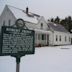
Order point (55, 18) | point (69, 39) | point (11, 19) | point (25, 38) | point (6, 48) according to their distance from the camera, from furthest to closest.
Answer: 1. point (55, 18)
2. point (69, 39)
3. point (11, 19)
4. point (25, 38)
5. point (6, 48)

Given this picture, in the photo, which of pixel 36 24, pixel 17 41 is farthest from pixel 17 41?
pixel 36 24

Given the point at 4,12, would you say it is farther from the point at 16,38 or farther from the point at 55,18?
the point at 55,18

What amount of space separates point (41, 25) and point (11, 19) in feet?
22.9

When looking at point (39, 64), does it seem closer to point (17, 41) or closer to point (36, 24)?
point (17, 41)

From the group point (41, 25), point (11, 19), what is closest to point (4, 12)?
point (11, 19)

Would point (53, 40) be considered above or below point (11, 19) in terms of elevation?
below

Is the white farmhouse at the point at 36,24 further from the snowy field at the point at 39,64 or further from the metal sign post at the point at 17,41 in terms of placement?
the metal sign post at the point at 17,41

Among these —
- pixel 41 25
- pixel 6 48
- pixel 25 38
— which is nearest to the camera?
pixel 6 48

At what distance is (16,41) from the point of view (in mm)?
5445

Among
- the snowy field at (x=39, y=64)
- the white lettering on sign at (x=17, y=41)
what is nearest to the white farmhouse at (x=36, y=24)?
the snowy field at (x=39, y=64)

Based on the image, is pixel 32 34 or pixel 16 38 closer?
pixel 16 38

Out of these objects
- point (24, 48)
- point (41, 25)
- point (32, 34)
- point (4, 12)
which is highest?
point (4, 12)

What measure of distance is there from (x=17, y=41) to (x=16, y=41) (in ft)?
0.12

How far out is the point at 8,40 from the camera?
5297mm
